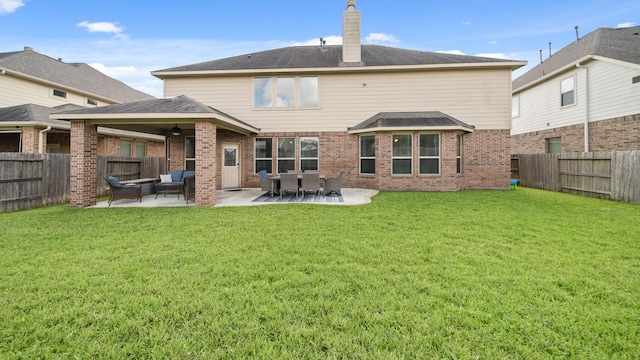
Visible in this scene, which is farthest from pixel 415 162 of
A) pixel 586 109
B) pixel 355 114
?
pixel 586 109

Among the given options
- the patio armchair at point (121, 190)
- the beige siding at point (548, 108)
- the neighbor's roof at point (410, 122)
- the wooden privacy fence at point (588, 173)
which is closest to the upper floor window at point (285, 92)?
the neighbor's roof at point (410, 122)

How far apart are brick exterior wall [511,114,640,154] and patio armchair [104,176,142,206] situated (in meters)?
19.0

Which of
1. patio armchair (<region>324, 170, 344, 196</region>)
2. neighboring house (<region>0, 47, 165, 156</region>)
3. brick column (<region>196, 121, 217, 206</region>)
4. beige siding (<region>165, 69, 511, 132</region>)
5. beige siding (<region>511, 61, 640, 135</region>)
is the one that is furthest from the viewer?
beige siding (<region>165, 69, 511, 132</region>)

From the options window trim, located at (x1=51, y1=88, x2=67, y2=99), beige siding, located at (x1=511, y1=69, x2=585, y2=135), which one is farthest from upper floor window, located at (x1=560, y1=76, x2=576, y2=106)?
window trim, located at (x1=51, y1=88, x2=67, y2=99)

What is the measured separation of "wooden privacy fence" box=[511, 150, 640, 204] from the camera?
8703 mm

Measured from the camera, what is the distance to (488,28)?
59.8ft

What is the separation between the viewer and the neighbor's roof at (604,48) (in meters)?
12.2

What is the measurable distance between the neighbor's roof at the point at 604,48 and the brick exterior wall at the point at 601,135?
97.2 inches

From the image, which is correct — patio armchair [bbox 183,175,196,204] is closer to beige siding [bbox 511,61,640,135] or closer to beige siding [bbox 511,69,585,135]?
beige siding [bbox 511,61,640,135]

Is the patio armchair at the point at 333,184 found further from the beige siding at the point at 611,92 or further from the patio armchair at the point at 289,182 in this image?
the beige siding at the point at 611,92

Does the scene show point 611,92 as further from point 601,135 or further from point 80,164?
point 80,164

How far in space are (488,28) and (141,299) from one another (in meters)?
23.2

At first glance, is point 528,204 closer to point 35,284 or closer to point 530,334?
point 530,334

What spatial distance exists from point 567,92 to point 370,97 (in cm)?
1068
